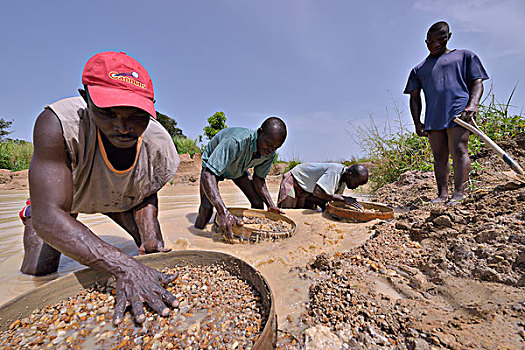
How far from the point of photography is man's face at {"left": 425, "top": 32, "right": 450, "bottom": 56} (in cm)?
271

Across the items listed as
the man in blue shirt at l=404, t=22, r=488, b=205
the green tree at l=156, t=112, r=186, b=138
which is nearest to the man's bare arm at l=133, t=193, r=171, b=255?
the man in blue shirt at l=404, t=22, r=488, b=205

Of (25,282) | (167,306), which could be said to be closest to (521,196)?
(167,306)

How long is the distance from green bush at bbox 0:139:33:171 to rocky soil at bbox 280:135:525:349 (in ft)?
42.9

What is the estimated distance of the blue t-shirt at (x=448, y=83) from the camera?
2.66 metres

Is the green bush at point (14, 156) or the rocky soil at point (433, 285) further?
the green bush at point (14, 156)

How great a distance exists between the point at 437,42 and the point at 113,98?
3.23 metres

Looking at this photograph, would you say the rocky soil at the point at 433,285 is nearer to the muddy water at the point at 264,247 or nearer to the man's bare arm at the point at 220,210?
the muddy water at the point at 264,247

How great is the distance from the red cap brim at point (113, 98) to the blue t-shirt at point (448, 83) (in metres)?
2.91

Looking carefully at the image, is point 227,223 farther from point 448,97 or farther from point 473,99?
point 473,99

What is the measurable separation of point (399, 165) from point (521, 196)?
3.86 meters

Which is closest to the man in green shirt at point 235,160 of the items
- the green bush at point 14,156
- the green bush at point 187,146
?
the green bush at point 187,146

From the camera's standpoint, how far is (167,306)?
1.18 meters

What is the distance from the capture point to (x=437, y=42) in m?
2.76

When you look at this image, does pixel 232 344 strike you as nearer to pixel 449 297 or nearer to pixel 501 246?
pixel 449 297
